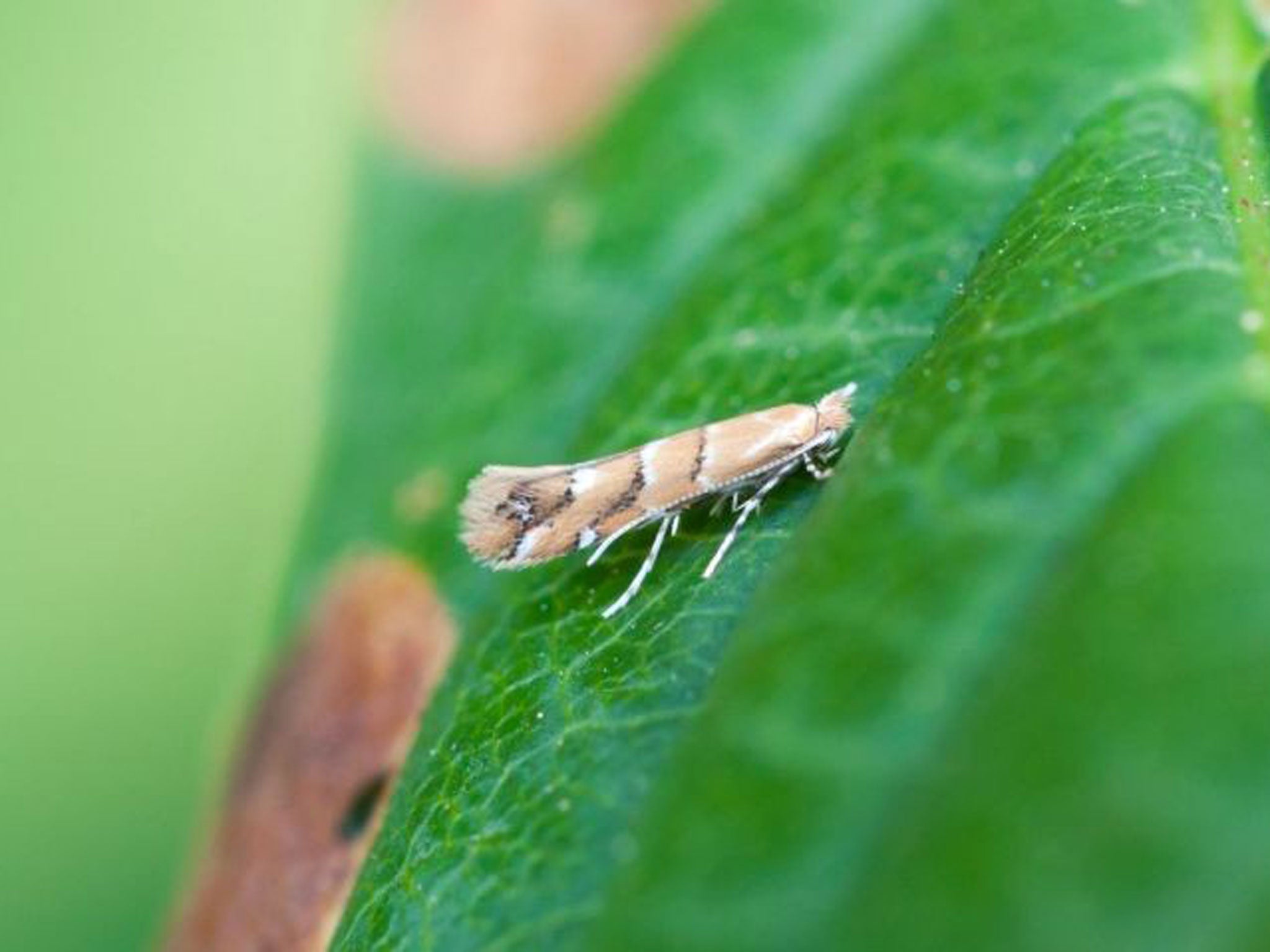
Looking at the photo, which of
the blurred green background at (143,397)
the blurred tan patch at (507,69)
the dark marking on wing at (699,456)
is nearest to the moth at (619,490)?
the dark marking on wing at (699,456)

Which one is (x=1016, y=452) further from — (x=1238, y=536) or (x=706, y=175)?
(x=706, y=175)

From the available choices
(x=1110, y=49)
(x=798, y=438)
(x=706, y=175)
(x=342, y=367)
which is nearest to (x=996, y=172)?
(x=1110, y=49)

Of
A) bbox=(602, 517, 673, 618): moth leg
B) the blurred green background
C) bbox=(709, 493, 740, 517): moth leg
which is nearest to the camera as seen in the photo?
bbox=(602, 517, 673, 618): moth leg

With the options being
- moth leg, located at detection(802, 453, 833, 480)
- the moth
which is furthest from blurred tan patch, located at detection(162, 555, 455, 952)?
moth leg, located at detection(802, 453, 833, 480)

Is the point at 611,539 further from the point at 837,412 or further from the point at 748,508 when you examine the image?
the point at 837,412

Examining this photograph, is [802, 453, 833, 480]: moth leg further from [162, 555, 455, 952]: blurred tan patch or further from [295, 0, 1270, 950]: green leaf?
[162, 555, 455, 952]: blurred tan patch
